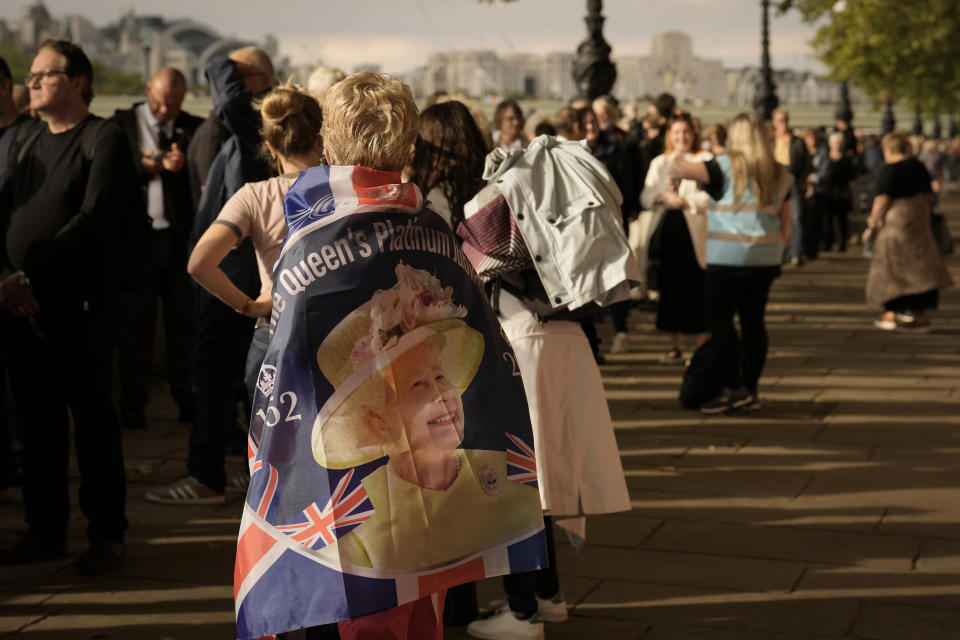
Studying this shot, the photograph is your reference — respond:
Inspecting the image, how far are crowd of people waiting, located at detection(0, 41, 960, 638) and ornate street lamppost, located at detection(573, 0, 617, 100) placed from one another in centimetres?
461

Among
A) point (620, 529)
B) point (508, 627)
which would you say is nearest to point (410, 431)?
point (508, 627)

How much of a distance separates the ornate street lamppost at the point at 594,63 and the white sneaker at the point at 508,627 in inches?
450

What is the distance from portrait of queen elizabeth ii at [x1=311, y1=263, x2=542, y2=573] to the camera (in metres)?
3.35

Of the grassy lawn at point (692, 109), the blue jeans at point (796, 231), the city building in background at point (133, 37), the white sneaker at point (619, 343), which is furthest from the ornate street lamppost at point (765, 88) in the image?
the city building in background at point (133, 37)

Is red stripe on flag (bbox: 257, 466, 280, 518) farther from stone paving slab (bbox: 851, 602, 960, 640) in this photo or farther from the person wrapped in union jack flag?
stone paving slab (bbox: 851, 602, 960, 640)

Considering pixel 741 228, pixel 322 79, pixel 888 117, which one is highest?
pixel 322 79

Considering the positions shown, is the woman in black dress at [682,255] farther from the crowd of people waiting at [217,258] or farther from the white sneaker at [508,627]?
the white sneaker at [508,627]

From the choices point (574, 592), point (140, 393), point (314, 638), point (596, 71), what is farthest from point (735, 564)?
point (596, 71)

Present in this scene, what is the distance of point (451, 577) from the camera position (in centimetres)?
348

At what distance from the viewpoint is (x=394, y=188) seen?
3.45 metres

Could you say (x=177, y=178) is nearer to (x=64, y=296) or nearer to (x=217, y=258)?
(x=64, y=296)

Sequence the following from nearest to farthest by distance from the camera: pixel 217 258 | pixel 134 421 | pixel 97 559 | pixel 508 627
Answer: pixel 508 627, pixel 217 258, pixel 97 559, pixel 134 421

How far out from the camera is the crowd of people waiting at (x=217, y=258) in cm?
506

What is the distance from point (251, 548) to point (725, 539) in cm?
336
